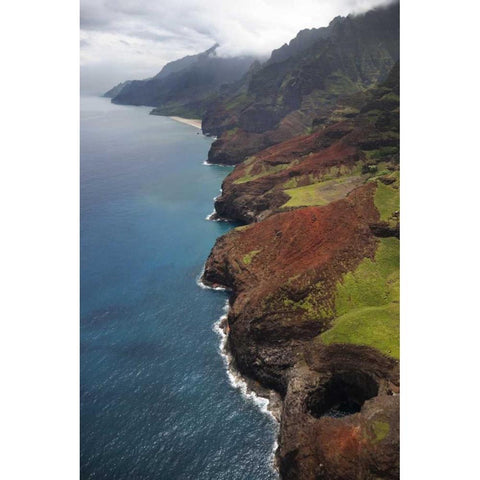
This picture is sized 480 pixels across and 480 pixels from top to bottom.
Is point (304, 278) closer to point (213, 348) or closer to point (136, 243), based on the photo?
point (213, 348)

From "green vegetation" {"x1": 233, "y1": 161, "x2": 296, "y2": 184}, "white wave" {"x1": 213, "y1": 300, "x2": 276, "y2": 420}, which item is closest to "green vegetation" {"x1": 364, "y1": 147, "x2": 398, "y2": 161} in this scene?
"green vegetation" {"x1": 233, "y1": 161, "x2": 296, "y2": 184}

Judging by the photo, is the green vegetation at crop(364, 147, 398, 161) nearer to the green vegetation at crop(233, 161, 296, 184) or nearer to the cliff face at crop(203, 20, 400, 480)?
the green vegetation at crop(233, 161, 296, 184)

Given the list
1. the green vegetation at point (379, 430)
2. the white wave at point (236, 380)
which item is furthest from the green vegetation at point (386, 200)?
the green vegetation at point (379, 430)

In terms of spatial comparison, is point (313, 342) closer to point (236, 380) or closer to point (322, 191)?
point (236, 380)

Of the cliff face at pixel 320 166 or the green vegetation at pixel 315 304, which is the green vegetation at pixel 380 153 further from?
the green vegetation at pixel 315 304

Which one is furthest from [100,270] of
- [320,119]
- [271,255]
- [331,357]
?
[320,119]
